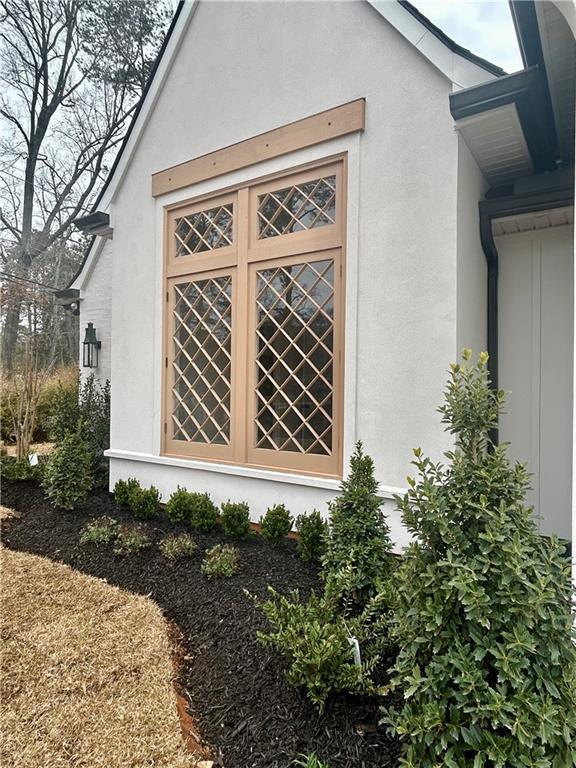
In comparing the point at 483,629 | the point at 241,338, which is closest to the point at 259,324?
the point at 241,338

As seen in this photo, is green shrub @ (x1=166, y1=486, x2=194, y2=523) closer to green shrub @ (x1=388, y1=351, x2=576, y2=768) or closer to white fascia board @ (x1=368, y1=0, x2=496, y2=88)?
green shrub @ (x1=388, y1=351, x2=576, y2=768)

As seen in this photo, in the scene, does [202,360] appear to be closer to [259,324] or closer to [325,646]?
[259,324]

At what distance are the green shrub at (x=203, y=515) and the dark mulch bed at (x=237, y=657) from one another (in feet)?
0.44

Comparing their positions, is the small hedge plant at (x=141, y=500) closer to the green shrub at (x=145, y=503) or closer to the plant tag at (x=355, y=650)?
the green shrub at (x=145, y=503)

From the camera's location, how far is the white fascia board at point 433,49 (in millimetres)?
3668

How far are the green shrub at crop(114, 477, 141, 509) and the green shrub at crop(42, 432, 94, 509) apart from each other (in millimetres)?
472

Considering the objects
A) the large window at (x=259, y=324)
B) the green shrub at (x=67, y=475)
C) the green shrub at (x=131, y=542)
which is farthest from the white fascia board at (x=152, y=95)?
the green shrub at (x=131, y=542)

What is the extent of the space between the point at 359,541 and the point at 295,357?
86.4 inches

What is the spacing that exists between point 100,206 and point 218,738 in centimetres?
696

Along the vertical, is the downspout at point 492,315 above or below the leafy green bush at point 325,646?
above

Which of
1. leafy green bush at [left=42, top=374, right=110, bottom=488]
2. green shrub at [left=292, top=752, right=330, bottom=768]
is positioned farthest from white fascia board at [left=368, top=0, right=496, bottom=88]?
leafy green bush at [left=42, top=374, right=110, bottom=488]

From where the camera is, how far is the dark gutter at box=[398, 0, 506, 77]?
3629 mm

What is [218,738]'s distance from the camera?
92.8 inches

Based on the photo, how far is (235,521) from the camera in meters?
4.70
